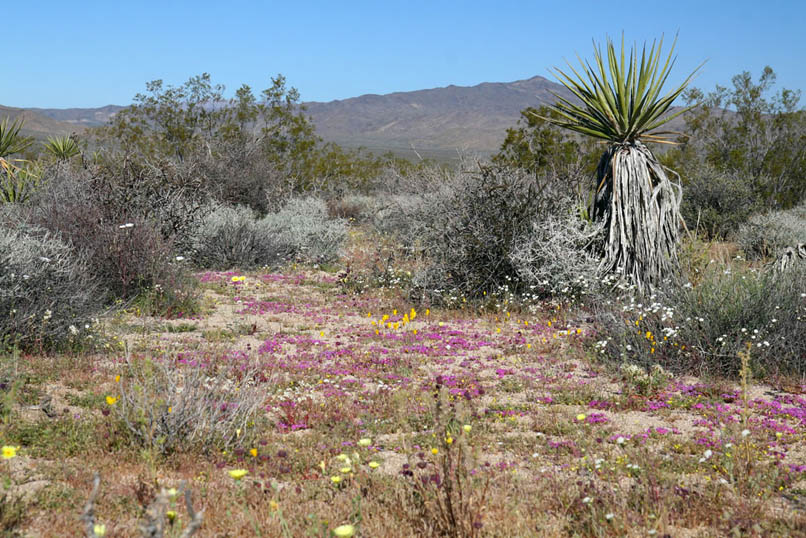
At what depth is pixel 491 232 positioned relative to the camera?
10.5 meters

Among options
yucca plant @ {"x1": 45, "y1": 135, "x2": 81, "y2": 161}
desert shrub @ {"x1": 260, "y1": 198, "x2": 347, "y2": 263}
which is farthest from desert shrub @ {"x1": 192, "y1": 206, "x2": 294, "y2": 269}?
yucca plant @ {"x1": 45, "y1": 135, "x2": 81, "y2": 161}

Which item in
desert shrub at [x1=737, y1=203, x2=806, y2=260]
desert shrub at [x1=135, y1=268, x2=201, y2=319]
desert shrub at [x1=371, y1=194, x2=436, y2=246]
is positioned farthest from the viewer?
desert shrub at [x1=371, y1=194, x2=436, y2=246]

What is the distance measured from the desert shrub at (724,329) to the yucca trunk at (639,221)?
2.19 meters

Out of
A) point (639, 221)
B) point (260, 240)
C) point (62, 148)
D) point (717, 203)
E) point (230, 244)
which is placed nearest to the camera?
point (639, 221)

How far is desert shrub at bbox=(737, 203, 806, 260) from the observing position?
46.8 feet

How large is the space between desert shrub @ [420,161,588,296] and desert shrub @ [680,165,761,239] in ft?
30.3

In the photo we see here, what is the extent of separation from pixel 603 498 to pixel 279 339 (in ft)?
17.4

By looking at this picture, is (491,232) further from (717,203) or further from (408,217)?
(717,203)

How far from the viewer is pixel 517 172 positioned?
1116 cm

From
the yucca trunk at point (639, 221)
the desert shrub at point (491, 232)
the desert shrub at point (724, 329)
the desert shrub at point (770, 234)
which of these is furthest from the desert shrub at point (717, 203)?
the desert shrub at point (724, 329)

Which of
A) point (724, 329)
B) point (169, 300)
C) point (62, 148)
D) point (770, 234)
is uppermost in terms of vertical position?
point (62, 148)

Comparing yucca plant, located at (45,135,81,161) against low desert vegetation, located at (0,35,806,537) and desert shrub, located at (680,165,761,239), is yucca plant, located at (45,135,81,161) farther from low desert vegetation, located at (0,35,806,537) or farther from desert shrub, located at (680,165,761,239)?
desert shrub, located at (680,165,761,239)

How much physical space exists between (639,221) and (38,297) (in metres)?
8.00

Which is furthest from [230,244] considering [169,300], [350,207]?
[350,207]
